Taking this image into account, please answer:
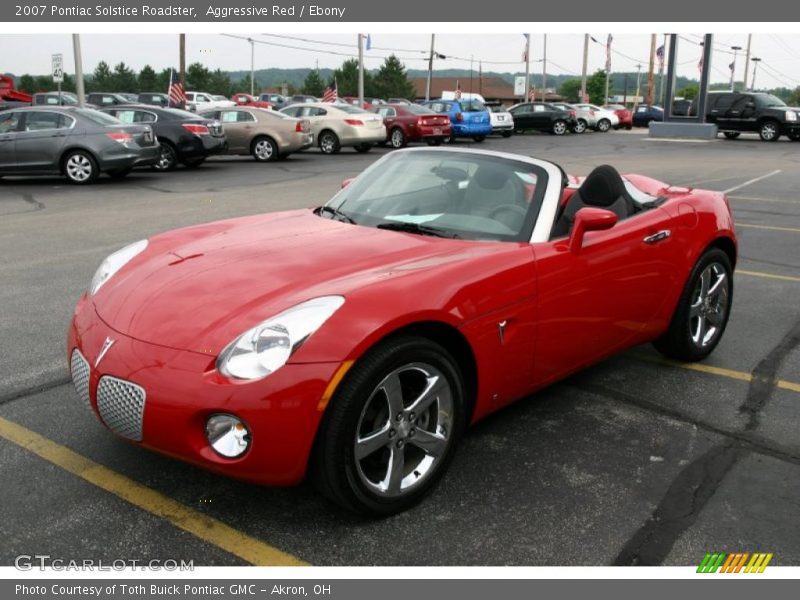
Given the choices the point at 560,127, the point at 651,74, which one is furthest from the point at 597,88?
the point at 560,127

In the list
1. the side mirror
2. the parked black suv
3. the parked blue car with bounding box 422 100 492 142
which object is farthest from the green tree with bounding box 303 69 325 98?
the side mirror

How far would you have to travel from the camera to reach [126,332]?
3062 millimetres

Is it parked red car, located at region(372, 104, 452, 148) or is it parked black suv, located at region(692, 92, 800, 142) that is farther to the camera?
parked black suv, located at region(692, 92, 800, 142)

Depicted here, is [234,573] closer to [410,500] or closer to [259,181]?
[410,500]

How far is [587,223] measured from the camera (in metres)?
3.74

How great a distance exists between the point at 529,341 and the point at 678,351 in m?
1.71

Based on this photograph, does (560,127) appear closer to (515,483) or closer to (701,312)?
(701,312)

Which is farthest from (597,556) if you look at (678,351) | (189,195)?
(189,195)

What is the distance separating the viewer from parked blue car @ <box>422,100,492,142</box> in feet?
95.7

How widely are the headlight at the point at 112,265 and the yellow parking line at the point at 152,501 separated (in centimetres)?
73

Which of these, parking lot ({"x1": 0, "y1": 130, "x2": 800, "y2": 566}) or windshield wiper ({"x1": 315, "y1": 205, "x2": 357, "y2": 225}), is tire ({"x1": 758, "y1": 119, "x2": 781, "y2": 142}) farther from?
windshield wiper ({"x1": 315, "y1": 205, "x2": 357, "y2": 225})

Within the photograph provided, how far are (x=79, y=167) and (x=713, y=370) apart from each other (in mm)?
13006

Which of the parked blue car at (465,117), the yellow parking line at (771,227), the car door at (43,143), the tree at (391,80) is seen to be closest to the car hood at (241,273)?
the yellow parking line at (771,227)

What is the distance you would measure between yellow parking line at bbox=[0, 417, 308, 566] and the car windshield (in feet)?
5.46
